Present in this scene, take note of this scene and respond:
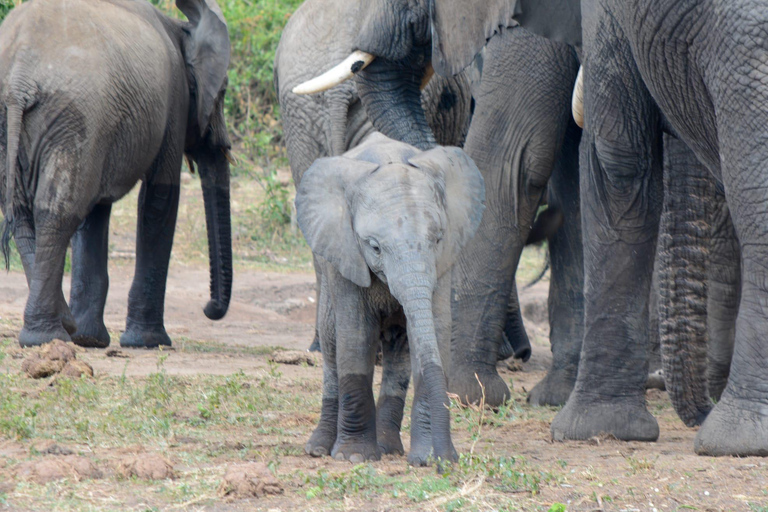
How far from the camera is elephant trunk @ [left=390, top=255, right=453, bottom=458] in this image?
317 centimetres

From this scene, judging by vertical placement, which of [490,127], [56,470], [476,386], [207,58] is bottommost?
[56,470]

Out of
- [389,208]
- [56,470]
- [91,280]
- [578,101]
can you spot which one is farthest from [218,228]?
[56,470]

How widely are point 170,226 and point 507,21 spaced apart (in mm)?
3184

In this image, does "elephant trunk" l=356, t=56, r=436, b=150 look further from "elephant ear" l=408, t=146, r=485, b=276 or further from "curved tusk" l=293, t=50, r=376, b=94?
"elephant ear" l=408, t=146, r=485, b=276

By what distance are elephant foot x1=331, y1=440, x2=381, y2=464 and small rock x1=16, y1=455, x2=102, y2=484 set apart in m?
0.68

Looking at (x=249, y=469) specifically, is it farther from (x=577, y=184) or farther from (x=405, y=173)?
(x=577, y=184)

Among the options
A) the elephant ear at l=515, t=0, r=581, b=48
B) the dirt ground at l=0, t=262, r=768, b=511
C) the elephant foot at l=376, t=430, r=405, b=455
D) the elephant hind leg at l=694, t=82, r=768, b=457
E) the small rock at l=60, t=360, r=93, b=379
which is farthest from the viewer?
the small rock at l=60, t=360, r=93, b=379

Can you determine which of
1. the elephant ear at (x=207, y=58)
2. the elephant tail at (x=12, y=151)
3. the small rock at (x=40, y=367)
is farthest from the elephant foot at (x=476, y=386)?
the elephant ear at (x=207, y=58)

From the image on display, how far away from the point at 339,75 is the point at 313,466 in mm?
1792

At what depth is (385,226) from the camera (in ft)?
10.7

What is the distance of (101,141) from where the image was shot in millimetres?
6047

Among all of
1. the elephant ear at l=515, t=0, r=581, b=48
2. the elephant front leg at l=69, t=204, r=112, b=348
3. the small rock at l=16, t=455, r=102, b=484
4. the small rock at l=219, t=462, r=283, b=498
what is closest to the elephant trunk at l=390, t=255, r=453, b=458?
the small rock at l=219, t=462, r=283, b=498

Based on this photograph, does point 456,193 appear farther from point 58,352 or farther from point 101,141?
point 101,141

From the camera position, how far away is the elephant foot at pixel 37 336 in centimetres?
575
